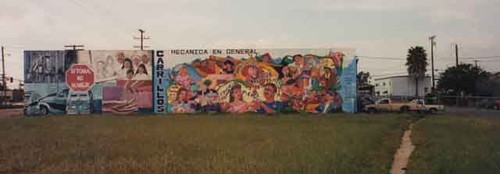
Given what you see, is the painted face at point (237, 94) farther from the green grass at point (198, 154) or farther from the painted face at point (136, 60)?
→ the green grass at point (198, 154)

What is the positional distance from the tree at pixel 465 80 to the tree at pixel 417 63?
28.7ft

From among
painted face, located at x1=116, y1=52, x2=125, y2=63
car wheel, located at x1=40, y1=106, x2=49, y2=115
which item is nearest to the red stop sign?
painted face, located at x1=116, y1=52, x2=125, y2=63

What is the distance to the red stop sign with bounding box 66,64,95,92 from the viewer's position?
66.8m

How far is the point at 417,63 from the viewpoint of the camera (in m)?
122

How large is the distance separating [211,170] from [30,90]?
54963 millimetres

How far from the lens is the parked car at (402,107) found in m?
69.1

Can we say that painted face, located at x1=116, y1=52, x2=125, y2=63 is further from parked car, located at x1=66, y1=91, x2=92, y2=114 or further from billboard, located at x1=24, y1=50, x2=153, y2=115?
parked car, located at x1=66, y1=91, x2=92, y2=114

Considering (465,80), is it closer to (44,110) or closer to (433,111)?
(433,111)

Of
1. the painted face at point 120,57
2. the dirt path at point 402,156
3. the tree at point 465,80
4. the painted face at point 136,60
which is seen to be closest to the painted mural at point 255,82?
the painted face at point 136,60

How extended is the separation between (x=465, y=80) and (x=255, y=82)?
173ft

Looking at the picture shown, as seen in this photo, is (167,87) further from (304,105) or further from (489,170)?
(489,170)

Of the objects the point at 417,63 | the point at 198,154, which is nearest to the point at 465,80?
the point at 417,63

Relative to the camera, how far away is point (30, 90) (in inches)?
2648

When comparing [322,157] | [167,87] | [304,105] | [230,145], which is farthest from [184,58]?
[322,157]
